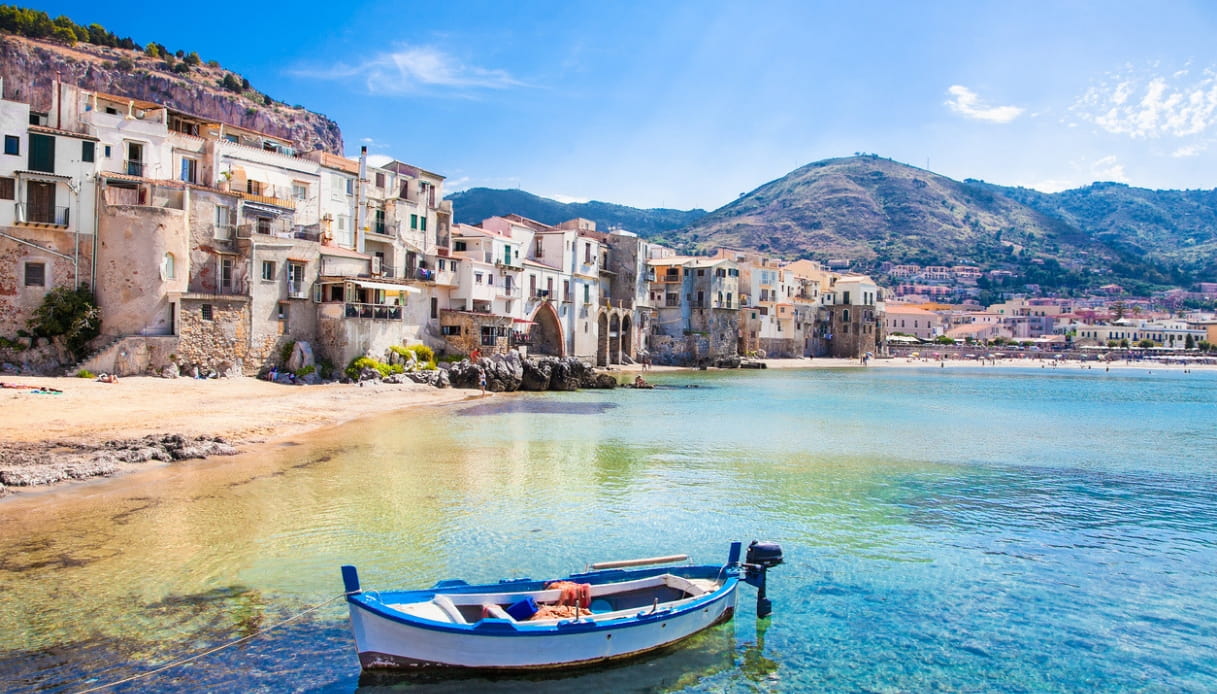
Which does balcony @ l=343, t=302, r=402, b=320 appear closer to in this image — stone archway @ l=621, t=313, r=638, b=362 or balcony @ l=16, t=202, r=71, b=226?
balcony @ l=16, t=202, r=71, b=226

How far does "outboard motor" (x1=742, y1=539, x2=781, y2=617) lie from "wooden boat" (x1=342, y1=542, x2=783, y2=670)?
0.02 meters

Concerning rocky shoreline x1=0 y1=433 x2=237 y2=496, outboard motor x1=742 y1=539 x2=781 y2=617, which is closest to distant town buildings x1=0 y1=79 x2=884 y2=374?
rocky shoreline x1=0 y1=433 x2=237 y2=496

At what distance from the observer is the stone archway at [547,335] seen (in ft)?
209

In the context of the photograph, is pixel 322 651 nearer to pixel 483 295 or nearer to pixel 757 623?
pixel 757 623

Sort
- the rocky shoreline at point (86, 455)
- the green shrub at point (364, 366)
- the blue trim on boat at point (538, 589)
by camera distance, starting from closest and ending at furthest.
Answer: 1. the blue trim on boat at point (538, 589)
2. the rocky shoreline at point (86, 455)
3. the green shrub at point (364, 366)

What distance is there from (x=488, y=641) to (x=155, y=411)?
74.8 ft

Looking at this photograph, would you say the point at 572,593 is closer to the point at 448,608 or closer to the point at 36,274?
the point at 448,608

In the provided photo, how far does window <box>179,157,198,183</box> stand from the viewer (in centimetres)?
3922

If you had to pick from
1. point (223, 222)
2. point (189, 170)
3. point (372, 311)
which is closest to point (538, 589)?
point (372, 311)

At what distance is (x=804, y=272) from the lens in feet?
361

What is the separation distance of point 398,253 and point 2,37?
63.2 meters

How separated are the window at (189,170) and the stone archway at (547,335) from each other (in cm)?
2869

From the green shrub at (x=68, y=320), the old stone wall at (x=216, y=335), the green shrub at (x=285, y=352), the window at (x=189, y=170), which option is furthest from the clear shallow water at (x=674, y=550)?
the window at (x=189, y=170)

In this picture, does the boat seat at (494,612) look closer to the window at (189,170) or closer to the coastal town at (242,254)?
the coastal town at (242,254)
